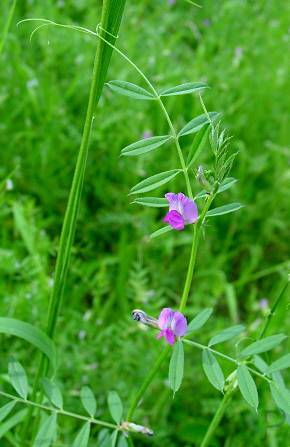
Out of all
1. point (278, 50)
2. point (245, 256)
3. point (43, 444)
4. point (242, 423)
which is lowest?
point (242, 423)

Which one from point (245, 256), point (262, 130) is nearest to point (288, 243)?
point (245, 256)

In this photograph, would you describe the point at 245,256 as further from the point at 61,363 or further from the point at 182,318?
the point at 182,318

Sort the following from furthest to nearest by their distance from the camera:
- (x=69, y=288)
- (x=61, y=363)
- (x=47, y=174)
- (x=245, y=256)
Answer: (x=245, y=256) → (x=47, y=174) → (x=69, y=288) → (x=61, y=363)

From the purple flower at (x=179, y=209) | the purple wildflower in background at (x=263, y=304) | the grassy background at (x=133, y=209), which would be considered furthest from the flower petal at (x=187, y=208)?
the purple wildflower in background at (x=263, y=304)

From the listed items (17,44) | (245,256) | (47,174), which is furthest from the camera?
(17,44)

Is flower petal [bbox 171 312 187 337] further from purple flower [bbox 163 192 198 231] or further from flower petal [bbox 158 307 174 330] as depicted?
purple flower [bbox 163 192 198 231]

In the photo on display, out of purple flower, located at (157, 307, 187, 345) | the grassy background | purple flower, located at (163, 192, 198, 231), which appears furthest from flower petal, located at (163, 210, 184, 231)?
the grassy background

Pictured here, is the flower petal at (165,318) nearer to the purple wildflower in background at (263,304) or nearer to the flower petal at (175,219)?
the flower petal at (175,219)
